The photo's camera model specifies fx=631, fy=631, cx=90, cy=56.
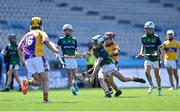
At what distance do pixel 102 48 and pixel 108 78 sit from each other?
1418 millimetres

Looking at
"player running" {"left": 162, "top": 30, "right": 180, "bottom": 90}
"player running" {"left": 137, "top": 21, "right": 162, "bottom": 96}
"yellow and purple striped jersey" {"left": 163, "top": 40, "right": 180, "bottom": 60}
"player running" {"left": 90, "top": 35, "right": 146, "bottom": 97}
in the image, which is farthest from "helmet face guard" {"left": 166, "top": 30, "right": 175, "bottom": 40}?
"player running" {"left": 90, "top": 35, "right": 146, "bottom": 97}

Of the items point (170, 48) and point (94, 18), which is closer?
point (170, 48)

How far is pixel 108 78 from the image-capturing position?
1919 centimetres

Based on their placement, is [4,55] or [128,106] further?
[4,55]

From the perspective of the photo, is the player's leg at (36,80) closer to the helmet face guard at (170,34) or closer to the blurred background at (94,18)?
the helmet face guard at (170,34)

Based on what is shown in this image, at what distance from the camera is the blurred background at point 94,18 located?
34.5 m

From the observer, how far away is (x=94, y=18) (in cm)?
3750

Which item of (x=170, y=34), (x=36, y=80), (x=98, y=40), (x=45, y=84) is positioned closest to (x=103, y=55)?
(x=98, y=40)

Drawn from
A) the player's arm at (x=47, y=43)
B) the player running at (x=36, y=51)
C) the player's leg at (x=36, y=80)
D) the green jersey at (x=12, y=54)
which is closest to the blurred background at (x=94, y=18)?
the green jersey at (x=12, y=54)

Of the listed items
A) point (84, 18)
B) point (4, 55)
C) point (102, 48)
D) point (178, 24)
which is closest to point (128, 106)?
point (102, 48)

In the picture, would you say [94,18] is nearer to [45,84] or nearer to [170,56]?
[170,56]

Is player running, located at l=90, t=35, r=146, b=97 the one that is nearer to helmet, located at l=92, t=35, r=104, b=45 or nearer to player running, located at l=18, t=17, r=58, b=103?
helmet, located at l=92, t=35, r=104, b=45

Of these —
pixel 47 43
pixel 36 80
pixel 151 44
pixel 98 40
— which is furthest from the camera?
pixel 151 44

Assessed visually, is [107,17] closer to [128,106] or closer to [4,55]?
[4,55]
